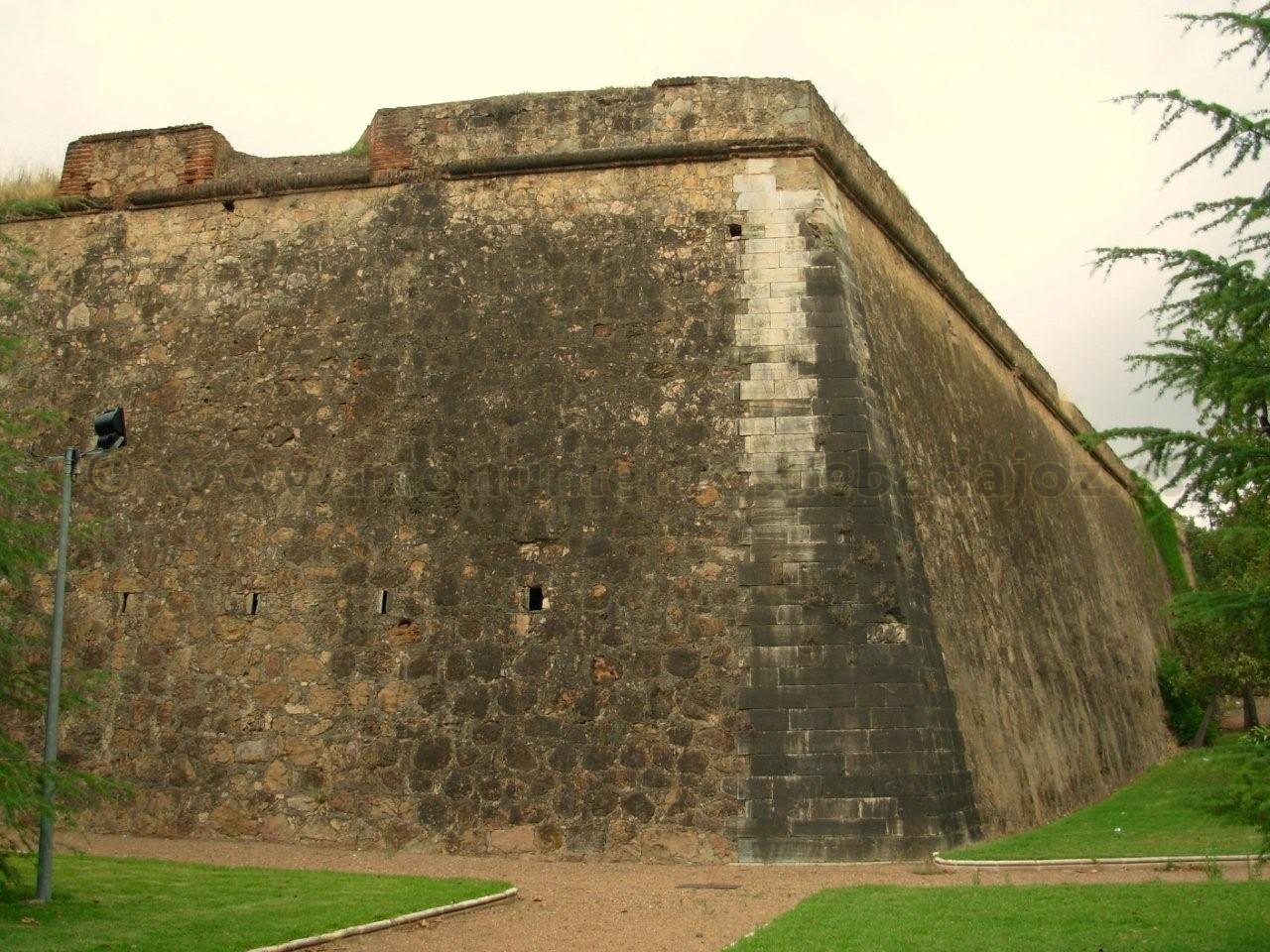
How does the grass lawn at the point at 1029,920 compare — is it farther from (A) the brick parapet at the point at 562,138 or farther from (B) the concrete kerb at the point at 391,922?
(A) the brick parapet at the point at 562,138

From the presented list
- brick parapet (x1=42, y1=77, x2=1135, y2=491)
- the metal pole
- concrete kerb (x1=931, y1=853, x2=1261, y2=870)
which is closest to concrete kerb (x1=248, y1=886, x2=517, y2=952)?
the metal pole

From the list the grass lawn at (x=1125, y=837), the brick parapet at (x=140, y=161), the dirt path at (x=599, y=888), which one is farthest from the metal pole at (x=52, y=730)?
the grass lawn at (x=1125, y=837)

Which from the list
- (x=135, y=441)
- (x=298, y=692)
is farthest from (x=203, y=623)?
(x=135, y=441)

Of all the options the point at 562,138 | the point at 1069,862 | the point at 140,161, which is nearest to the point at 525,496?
the point at 562,138

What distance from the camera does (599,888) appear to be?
29.5ft

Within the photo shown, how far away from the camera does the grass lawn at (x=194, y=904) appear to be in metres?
6.45

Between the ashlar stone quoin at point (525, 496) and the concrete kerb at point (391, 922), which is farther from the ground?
the ashlar stone quoin at point (525, 496)

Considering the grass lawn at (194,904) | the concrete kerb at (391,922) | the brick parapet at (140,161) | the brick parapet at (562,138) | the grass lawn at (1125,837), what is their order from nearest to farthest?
1. the grass lawn at (194,904)
2. the concrete kerb at (391,922)
3. the grass lawn at (1125,837)
4. the brick parapet at (562,138)
5. the brick parapet at (140,161)

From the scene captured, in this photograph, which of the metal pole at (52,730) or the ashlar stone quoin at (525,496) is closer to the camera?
the metal pole at (52,730)

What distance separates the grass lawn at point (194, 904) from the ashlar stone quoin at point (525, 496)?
6.02ft

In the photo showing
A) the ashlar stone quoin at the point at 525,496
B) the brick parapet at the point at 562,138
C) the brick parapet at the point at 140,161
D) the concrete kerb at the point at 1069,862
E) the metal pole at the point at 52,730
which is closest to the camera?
the metal pole at the point at 52,730

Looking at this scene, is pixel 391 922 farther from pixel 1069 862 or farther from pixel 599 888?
pixel 1069 862

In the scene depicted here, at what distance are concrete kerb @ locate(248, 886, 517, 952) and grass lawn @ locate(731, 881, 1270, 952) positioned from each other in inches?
82.3

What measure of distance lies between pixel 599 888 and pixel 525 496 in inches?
151
